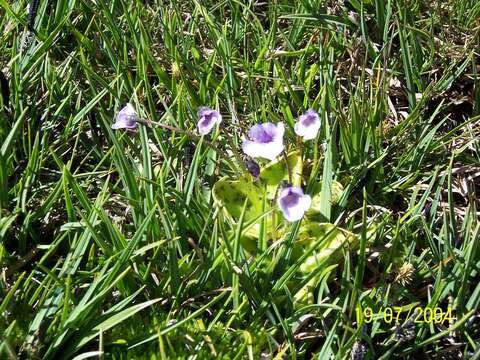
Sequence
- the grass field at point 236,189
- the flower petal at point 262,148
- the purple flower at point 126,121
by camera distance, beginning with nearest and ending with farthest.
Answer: the grass field at point 236,189 → the flower petal at point 262,148 → the purple flower at point 126,121

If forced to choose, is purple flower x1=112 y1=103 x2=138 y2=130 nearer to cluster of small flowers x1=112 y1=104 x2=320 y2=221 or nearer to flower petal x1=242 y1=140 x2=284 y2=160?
cluster of small flowers x1=112 y1=104 x2=320 y2=221

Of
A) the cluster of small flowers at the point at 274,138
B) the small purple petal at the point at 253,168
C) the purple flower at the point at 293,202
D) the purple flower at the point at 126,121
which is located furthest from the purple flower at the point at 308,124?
the purple flower at the point at 126,121

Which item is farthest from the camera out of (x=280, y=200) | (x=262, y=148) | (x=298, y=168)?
(x=298, y=168)

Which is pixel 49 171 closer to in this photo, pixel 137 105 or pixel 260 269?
pixel 137 105
